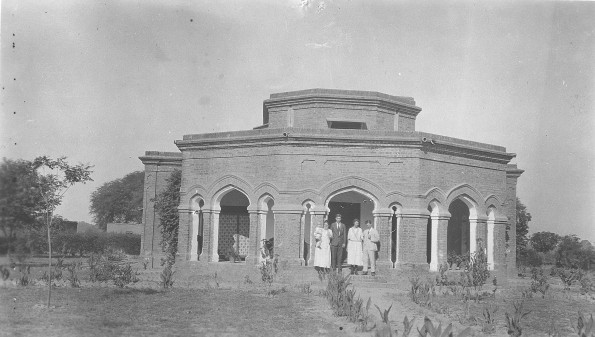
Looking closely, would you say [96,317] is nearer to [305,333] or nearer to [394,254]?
[305,333]

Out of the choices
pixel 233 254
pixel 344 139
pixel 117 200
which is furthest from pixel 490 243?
pixel 117 200

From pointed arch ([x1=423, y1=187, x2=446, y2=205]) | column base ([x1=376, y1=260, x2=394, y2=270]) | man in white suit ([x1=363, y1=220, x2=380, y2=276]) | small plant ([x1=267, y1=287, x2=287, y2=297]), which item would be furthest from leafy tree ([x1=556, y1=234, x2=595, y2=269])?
small plant ([x1=267, y1=287, x2=287, y2=297])

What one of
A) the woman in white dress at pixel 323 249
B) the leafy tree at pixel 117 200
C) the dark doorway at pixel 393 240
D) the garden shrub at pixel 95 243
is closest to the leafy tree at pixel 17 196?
the woman in white dress at pixel 323 249

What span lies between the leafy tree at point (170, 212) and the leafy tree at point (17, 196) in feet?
36.6

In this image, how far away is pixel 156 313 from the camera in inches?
415

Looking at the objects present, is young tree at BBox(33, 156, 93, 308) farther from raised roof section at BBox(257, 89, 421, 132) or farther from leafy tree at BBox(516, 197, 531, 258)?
leafy tree at BBox(516, 197, 531, 258)

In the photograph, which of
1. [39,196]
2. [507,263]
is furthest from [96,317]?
[507,263]

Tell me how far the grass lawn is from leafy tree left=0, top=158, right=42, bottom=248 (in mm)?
1454

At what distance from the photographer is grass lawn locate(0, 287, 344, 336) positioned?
9062 millimetres

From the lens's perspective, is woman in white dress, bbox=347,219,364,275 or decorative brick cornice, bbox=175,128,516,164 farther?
decorative brick cornice, bbox=175,128,516,164

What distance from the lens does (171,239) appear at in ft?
73.6

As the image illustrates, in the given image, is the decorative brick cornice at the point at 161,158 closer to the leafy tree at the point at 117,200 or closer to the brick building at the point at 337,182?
the brick building at the point at 337,182

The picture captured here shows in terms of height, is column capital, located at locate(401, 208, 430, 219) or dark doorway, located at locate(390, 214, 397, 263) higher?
column capital, located at locate(401, 208, 430, 219)

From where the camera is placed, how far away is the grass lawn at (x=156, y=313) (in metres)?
9.06
